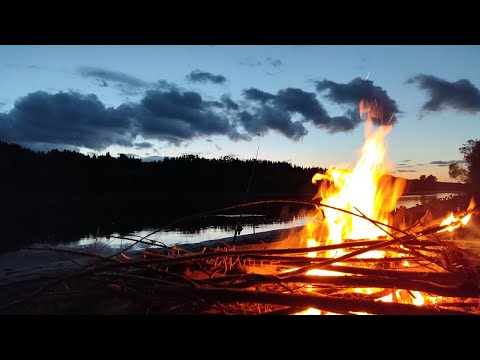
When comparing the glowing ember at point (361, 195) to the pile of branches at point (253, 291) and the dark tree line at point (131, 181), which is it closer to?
the pile of branches at point (253, 291)

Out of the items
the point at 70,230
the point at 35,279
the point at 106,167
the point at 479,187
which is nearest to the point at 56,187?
the point at 106,167

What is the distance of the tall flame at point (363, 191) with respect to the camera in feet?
19.5

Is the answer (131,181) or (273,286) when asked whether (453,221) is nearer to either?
(273,286)

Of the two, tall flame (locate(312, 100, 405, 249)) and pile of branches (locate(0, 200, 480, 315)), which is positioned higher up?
tall flame (locate(312, 100, 405, 249))

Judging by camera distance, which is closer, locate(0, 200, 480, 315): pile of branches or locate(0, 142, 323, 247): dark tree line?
locate(0, 200, 480, 315): pile of branches

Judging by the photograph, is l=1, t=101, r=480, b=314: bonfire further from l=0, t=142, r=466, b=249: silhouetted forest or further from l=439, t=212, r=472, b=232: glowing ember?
l=0, t=142, r=466, b=249: silhouetted forest

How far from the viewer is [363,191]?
621cm

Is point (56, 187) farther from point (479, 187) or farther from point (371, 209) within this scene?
point (371, 209)

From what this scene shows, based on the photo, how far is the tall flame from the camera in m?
5.93

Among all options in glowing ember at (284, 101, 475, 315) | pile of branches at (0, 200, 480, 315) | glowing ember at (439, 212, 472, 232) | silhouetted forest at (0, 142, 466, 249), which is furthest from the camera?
silhouetted forest at (0, 142, 466, 249)

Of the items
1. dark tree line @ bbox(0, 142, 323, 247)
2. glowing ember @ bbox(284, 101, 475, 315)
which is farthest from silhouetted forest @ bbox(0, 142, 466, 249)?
glowing ember @ bbox(284, 101, 475, 315)

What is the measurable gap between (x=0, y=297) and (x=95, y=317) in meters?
1.80

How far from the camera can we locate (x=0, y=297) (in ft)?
12.6

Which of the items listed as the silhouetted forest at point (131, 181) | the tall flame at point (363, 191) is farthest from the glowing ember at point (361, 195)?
the silhouetted forest at point (131, 181)
